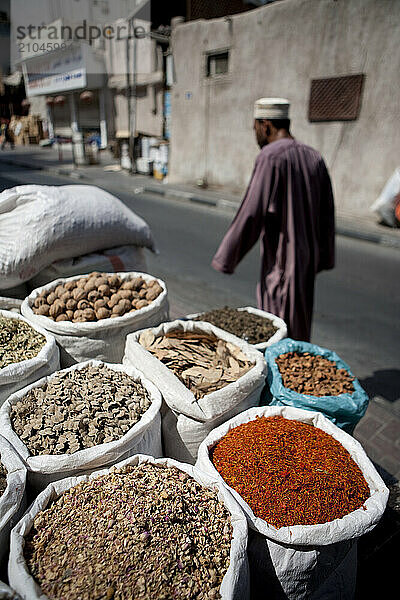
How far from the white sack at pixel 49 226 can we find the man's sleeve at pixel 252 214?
0.64m

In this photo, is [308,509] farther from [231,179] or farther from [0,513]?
[231,179]

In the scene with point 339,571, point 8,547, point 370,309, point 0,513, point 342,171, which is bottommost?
point 370,309

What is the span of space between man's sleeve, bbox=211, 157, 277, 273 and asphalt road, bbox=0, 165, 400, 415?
59.6 inches

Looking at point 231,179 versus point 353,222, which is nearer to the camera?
point 353,222

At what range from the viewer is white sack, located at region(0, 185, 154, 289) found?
2.03m

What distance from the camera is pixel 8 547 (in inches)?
41.0

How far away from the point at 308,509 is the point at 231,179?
10.1 meters

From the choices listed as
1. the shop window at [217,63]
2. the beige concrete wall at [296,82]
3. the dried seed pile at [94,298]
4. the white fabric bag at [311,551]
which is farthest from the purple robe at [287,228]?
the shop window at [217,63]

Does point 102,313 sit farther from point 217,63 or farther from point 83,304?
point 217,63

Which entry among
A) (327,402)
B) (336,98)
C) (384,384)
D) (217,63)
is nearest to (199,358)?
(327,402)

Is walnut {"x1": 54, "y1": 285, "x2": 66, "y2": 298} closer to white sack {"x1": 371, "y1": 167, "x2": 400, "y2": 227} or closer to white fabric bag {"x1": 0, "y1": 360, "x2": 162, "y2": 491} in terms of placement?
white fabric bag {"x1": 0, "y1": 360, "x2": 162, "y2": 491}

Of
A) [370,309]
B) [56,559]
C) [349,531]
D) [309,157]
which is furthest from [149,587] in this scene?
[370,309]

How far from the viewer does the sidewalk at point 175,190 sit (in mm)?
7359

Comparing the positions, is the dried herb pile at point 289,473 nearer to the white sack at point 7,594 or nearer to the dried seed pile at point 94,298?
the white sack at point 7,594
